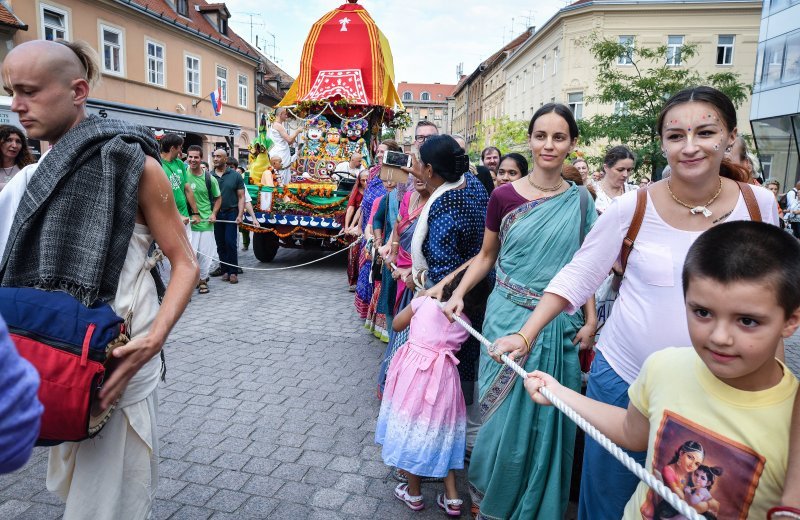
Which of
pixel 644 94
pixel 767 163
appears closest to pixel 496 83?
pixel 767 163

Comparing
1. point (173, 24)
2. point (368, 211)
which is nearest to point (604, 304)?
point (368, 211)

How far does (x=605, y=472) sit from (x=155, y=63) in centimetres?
2612

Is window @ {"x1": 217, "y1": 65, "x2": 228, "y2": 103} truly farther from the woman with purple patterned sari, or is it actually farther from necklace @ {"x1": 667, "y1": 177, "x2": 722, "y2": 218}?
necklace @ {"x1": 667, "y1": 177, "x2": 722, "y2": 218}

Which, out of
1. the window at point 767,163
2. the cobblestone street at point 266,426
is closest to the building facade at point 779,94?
the window at point 767,163

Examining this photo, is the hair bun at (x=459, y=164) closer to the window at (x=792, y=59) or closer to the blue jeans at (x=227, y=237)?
the blue jeans at (x=227, y=237)

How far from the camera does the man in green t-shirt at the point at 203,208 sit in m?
7.72

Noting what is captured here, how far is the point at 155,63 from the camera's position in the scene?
23719 millimetres

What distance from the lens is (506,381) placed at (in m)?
2.60

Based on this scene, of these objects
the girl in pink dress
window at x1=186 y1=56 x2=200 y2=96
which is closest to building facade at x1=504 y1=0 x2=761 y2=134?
window at x1=186 y1=56 x2=200 y2=96

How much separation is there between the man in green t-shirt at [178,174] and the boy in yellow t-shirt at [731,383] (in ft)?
20.2

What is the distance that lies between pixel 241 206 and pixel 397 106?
3669 millimetres

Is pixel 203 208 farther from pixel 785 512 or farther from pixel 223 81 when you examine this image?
pixel 223 81

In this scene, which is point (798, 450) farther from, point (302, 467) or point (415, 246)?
point (302, 467)

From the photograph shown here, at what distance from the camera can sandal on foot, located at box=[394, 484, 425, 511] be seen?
112 inches
